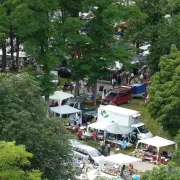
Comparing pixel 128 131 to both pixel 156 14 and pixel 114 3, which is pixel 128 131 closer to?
pixel 114 3

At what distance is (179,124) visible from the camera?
2998 cm

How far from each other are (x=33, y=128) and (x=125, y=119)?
1241 cm

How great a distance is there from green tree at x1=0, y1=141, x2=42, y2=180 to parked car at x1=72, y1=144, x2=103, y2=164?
9.86 m

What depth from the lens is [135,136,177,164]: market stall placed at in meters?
29.7

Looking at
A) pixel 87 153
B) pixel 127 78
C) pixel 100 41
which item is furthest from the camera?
pixel 127 78

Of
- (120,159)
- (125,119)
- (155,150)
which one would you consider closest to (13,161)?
(120,159)

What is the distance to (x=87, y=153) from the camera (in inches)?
1146

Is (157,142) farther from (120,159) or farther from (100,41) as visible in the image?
(100,41)

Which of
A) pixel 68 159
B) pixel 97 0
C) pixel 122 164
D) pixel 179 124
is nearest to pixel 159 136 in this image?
pixel 179 124

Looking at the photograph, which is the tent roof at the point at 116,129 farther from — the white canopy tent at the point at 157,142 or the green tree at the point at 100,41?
the green tree at the point at 100,41

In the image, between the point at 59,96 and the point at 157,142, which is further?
the point at 59,96

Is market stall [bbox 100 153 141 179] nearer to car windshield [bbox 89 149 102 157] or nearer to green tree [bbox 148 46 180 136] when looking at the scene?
car windshield [bbox 89 149 102 157]

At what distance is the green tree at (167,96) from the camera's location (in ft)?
97.6

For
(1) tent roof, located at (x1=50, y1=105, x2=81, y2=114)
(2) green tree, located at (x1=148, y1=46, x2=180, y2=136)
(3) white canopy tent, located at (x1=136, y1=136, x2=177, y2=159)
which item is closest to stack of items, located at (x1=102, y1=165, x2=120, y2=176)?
(3) white canopy tent, located at (x1=136, y1=136, x2=177, y2=159)
